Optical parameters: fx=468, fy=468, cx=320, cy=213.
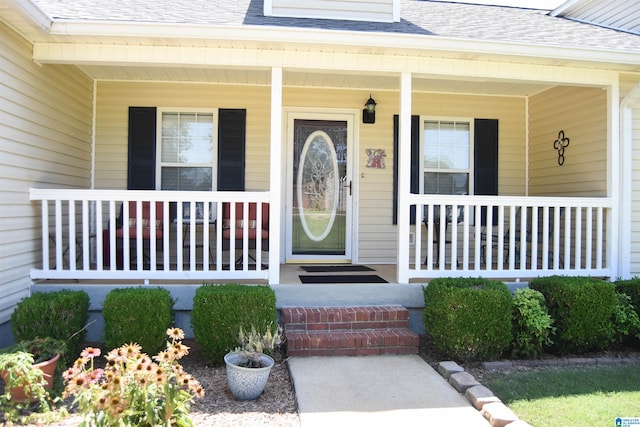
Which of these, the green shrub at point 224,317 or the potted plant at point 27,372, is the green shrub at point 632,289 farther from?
the potted plant at point 27,372

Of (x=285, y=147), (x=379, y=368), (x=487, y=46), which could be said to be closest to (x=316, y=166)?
(x=285, y=147)

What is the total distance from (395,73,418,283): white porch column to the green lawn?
1362 millimetres

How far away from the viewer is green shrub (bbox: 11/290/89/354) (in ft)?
11.6

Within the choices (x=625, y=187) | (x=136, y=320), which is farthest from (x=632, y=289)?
(x=136, y=320)

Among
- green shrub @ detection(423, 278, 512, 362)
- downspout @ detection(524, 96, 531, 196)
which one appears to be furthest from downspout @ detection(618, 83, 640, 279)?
green shrub @ detection(423, 278, 512, 362)

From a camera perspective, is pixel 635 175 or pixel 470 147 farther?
pixel 470 147

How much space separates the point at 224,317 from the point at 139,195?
5.17 ft

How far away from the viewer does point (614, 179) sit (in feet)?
16.5

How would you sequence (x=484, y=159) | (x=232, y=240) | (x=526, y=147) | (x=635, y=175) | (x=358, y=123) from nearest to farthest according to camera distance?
(x=232, y=240)
(x=635, y=175)
(x=358, y=123)
(x=484, y=159)
(x=526, y=147)

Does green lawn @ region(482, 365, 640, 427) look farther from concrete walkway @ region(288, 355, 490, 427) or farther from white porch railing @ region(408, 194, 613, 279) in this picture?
white porch railing @ region(408, 194, 613, 279)

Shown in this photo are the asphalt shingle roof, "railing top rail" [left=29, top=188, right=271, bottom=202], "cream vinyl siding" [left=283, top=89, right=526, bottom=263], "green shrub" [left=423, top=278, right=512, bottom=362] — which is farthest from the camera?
"cream vinyl siding" [left=283, top=89, right=526, bottom=263]

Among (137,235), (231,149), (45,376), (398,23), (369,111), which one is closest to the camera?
(45,376)

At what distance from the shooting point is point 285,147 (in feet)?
20.2

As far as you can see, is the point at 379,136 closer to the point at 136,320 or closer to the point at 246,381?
the point at 136,320
